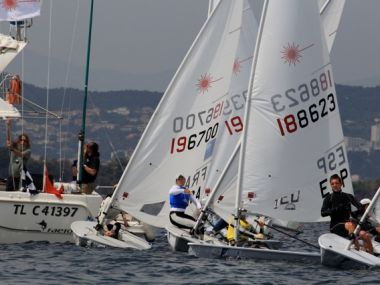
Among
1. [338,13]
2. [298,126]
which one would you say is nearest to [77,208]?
[298,126]

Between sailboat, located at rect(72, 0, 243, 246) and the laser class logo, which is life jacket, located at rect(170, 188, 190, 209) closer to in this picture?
sailboat, located at rect(72, 0, 243, 246)

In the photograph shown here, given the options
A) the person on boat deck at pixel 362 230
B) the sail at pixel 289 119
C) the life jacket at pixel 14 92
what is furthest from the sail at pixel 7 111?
the person on boat deck at pixel 362 230

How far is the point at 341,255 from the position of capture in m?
24.0

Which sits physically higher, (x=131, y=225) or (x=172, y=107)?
(x=172, y=107)

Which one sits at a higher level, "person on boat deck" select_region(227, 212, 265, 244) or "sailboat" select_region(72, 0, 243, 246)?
"sailboat" select_region(72, 0, 243, 246)

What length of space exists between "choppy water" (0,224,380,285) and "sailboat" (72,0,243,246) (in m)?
1.39

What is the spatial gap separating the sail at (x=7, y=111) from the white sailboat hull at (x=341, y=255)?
8658 mm

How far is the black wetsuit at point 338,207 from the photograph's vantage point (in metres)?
24.6

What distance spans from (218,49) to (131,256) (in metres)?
5.02

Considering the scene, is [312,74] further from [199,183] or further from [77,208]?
[77,208]

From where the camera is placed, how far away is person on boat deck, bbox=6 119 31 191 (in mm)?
29141

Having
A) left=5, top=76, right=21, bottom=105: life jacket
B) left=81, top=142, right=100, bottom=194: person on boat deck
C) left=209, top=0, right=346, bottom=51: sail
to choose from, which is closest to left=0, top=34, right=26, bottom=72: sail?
left=5, top=76, right=21, bottom=105: life jacket

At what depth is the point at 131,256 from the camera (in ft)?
85.2

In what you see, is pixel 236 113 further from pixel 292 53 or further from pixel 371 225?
pixel 371 225
